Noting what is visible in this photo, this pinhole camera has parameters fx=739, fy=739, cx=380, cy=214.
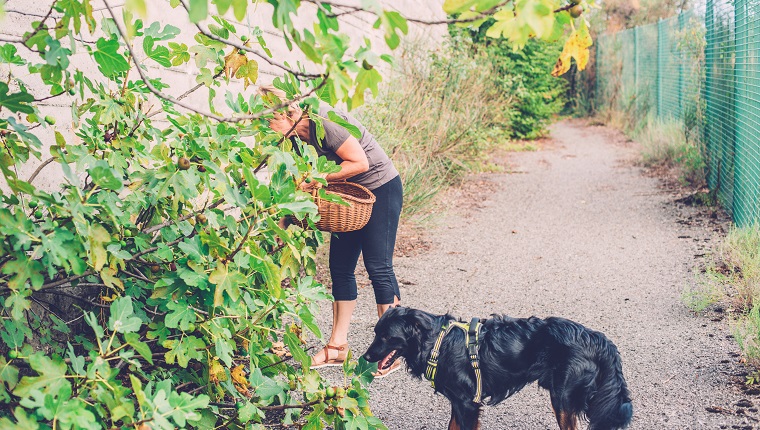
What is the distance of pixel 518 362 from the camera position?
138 inches

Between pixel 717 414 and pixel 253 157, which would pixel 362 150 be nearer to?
pixel 253 157

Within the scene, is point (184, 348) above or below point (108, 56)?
below

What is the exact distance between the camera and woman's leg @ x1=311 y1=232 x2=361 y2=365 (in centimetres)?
471

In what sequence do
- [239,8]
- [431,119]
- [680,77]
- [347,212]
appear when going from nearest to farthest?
[239,8] → [347,212] → [431,119] → [680,77]

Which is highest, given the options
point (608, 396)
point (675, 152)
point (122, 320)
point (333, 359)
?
point (122, 320)

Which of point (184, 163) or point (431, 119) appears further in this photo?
point (431, 119)

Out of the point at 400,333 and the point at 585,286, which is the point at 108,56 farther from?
the point at 585,286

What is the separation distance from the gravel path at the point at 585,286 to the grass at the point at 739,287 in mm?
135

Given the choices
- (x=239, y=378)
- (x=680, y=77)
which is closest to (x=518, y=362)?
(x=239, y=378)

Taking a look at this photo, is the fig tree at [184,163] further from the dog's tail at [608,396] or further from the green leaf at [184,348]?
the dog's tail at [608,396]

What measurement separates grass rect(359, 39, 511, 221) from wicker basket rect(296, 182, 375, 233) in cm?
357

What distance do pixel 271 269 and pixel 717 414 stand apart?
258cm

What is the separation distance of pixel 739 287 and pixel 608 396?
8.09ft

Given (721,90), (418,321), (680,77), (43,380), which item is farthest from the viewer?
(680,77)
